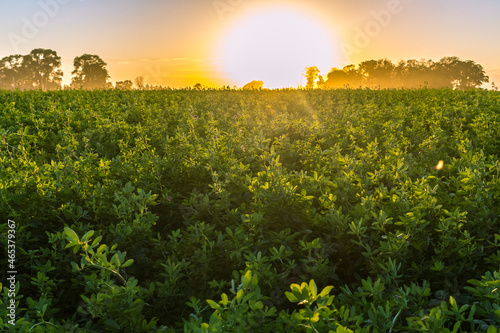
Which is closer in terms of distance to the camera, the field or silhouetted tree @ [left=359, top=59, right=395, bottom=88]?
the field

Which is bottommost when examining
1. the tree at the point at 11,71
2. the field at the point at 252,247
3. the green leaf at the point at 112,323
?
the green leaf at the point at 112,323

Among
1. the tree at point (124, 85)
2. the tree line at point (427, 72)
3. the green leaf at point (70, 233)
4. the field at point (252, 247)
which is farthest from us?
the tree line at point (427, 72)

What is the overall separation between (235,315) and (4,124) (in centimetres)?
822

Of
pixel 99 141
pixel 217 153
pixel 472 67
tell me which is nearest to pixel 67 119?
pixel 99 141

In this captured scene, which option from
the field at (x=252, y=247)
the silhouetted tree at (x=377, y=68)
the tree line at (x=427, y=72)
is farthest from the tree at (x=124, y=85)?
the silhouetted tree at (x=377, y=68)

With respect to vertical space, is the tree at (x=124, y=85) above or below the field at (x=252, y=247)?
above

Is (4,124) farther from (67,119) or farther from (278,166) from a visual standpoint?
(278,166)

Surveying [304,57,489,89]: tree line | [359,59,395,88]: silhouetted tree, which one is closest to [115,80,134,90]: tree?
[304,57,489,89]: tree line

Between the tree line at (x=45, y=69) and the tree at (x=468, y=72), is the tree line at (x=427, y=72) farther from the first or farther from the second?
the tree line at (x=45, y=69)

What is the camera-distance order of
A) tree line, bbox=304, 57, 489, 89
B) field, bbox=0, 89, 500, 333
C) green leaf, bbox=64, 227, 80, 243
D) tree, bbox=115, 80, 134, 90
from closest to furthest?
green leaf, bbox=64, 227, 80, 243 → field, bbox=0, 89, 500, 333 → tree, bbox=115, 80, 134, 90 → tree line, bbox=304, 57, 489, 89

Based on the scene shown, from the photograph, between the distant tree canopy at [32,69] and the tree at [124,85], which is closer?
the tree at [124,85]

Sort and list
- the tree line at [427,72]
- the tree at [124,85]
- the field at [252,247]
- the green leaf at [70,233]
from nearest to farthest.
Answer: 1. the green leaf at [70,233]
2. the field at [252,247]
3. the tree at [124,85]
4. the tree line at [427,72]

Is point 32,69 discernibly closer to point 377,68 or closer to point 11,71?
point 11,71

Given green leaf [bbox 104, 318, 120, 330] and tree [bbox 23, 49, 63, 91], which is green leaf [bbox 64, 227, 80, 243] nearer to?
green leaf [bbox 104, 318, 120, 330]
